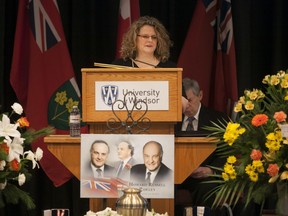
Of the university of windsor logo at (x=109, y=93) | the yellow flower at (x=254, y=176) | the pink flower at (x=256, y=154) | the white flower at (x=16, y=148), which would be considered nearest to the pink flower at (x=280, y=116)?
the pink flower at (x=256, y=154)

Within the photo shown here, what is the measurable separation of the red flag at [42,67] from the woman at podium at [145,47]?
1.36 metres

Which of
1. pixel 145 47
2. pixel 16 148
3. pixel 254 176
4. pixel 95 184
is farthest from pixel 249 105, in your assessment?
pixel 16 148

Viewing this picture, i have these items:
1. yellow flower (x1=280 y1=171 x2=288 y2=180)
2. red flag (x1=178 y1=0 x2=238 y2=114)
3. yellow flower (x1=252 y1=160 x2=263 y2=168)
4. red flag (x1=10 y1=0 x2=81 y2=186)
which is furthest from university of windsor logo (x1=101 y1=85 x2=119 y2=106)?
red flag (x1=178 y1=0 x2=238 y2=114)

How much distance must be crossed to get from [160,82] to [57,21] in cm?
236

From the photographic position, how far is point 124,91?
3.96 meters

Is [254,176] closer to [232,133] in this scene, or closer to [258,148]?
[258,148]

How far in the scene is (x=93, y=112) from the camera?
13.0 feet

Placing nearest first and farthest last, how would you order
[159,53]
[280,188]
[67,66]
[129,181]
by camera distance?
1. [280,188]
2. [129,181]
3. [159,53]
4. [67,66]

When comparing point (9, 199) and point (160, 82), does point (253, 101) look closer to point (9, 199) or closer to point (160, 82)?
point (160, 82)

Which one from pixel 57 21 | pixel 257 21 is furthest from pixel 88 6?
pixel 257 21

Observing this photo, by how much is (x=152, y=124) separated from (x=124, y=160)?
279 mm

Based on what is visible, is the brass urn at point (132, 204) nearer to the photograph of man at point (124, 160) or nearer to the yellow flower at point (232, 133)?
the photograph of man at point (124, 160)

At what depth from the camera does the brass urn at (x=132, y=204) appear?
3600 mm

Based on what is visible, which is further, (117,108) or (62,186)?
(62,186)
